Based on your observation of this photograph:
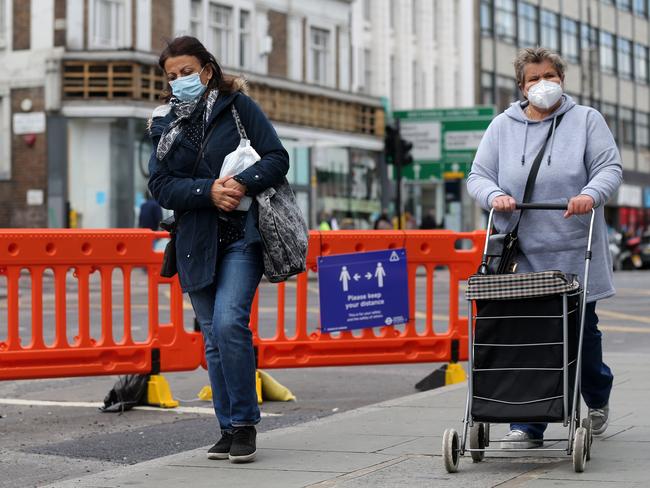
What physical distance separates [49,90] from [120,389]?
26758 millimetres

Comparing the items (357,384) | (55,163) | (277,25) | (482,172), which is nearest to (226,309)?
(482,172)

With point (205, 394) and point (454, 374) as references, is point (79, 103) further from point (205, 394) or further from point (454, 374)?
point (205, 394)

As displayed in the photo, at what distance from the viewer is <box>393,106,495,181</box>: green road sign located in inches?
1649

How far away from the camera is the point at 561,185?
6.29 m

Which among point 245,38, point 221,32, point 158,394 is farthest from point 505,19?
point 158,394

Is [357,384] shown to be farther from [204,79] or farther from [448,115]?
[448,115]

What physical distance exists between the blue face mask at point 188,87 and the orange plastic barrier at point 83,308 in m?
2.75

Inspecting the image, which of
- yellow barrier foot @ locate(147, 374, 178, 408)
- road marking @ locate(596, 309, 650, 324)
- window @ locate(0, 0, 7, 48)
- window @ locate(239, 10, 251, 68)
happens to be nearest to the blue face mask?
yellow barrier foot @ locate(147, 374, 178, 408)

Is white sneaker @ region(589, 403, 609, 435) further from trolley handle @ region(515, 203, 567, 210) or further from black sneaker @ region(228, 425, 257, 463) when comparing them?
black sneaker @ region(228, 425, 257, 463)

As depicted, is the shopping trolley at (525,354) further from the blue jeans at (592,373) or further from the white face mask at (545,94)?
the white face mask at (545,94)

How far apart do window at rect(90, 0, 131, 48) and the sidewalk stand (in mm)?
28921

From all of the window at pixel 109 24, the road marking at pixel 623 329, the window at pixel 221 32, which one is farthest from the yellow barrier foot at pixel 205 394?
the window at pixel 221 32

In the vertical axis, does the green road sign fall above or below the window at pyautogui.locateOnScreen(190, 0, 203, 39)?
below

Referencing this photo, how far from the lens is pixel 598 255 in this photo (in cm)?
636
